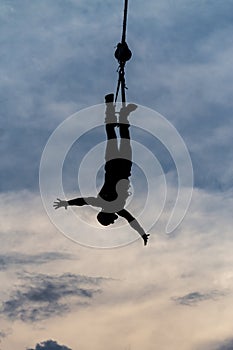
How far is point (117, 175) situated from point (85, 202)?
57.2 inches

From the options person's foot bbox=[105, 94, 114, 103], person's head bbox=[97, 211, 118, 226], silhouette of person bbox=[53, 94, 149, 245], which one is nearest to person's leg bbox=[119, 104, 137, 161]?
silhouette of person bbox=[53, 94, 149, 245]

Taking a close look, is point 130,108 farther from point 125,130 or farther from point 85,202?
point 85,202

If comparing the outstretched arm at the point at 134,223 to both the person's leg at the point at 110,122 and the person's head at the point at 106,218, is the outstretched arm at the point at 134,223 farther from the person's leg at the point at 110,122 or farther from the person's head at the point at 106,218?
the person's leg at the point at 110,122

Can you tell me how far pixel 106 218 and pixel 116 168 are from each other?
173 cm

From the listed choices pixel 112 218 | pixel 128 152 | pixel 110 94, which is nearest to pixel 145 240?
pixel 112 218

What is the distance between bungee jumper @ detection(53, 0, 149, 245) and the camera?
2423 centimetres

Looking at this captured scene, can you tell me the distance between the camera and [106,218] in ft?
82.2

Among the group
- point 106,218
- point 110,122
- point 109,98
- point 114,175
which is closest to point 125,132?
point 110,122

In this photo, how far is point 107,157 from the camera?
2438cm

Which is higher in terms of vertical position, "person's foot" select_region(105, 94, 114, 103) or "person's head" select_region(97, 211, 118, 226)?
"person's foot" select_region(105, 94, 114, 103)

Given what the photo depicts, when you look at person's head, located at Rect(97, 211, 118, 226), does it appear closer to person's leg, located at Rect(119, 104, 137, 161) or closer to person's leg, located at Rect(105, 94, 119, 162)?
person's leg, located at Rect(119, 104, 137, 161)

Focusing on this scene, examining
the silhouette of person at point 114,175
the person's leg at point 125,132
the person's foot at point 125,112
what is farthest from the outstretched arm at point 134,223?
the person's foot at point 125,112

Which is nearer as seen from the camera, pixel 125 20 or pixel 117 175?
pixel 125 20

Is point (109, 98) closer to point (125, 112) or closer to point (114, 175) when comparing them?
point (125, 112)
